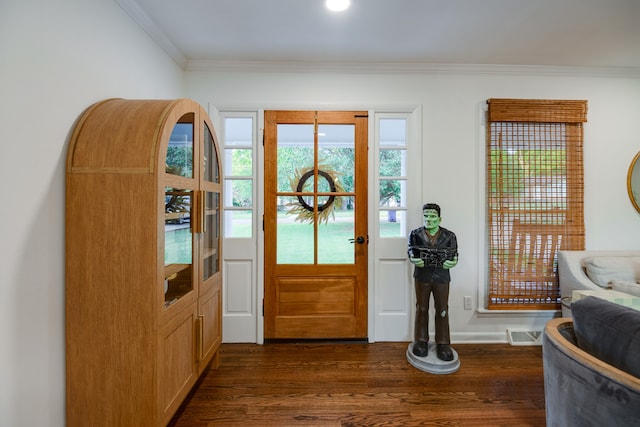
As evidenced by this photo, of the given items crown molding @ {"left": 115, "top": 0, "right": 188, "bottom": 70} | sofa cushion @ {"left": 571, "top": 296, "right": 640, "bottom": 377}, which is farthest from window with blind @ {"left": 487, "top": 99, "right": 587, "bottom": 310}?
crown molding @ {"left": 115, "top": 0, "right": 188, "bottom": 70}

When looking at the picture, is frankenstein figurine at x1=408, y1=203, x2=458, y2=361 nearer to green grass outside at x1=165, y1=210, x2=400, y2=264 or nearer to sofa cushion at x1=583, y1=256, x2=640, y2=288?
green grass outside at x1=165, y1=210, x2=400, y2=264

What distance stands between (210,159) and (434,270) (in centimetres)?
186

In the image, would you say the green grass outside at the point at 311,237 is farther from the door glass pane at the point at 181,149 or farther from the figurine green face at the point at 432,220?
the door glass pane at the point at 181,149

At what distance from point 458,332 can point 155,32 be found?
3.42 meters

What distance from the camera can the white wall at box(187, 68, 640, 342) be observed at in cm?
248

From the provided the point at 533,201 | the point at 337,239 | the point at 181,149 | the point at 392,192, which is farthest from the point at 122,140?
the point at 533,201

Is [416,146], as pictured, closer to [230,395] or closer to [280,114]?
[280,114]

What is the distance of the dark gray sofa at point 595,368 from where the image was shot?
3.05 ft

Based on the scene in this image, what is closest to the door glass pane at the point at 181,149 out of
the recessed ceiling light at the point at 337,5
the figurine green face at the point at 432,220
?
the recessed ceiling light at the point at 337,5

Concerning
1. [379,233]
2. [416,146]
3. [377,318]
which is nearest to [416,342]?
[377,318]

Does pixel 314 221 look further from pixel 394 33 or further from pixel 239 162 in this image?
pixel 394 33

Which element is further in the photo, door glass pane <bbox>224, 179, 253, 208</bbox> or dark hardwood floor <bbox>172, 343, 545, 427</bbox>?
door glass pane <bbox>224, 179, 253, 208</bbox>

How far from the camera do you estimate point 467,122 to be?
8.24ft

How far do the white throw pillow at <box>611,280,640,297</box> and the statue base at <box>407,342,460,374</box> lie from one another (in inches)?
Result: 49.9
